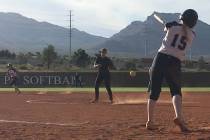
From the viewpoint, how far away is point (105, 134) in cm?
914

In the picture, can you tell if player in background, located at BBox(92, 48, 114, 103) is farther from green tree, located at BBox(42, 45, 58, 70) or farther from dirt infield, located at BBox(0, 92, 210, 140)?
green tree, located at BBox(42, 45, 58, 70)

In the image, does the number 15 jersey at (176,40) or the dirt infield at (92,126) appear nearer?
the dirt infield at (92,126)

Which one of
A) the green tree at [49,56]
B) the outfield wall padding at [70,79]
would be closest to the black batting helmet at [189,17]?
the outfield wall padding at [70,79]

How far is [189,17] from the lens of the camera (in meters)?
9.70

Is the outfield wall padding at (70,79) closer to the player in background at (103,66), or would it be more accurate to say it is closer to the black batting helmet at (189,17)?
the player in background at (103,66)

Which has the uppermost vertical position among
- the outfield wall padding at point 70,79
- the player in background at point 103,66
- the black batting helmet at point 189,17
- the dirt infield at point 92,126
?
the black batting helmet at point 189,17

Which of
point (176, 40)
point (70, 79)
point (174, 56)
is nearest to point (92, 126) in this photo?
point (174, 56)

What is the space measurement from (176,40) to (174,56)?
0.85 feet

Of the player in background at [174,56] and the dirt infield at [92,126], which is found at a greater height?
the player in background at [174,56]

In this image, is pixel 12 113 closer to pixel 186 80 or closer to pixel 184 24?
pixel 184 24

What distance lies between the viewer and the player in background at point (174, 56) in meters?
9.70

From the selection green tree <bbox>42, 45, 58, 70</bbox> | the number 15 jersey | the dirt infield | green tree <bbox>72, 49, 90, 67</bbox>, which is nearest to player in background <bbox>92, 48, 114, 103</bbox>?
the dirt infield

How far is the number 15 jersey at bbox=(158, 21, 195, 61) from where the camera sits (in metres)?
9.70

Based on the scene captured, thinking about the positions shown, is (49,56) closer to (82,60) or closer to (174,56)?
(82,60)
